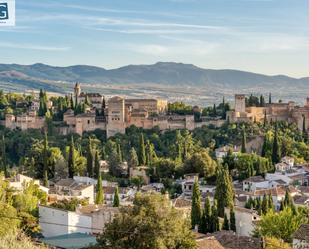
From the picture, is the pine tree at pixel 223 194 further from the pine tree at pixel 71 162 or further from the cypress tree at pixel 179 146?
the pine tree at pixel 71 162

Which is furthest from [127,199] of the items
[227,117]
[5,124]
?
[5,124]

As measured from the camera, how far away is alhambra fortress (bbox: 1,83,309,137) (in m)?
50.2

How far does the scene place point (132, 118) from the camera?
5119 cm

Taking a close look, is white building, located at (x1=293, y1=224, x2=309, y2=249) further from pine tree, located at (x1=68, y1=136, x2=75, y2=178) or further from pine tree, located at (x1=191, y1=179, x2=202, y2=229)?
pine tree, located at (x1=68, y1=136, x2=75, y2=178)

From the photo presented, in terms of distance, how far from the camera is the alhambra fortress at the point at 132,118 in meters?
50.2

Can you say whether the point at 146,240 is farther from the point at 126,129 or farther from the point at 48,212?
the point at 126,129

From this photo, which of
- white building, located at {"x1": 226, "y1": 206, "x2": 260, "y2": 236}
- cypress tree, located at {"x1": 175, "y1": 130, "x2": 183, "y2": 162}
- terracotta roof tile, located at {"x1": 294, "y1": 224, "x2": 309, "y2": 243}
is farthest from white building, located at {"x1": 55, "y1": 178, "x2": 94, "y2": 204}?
terracotta roof tile, located at {"x1": 294, "y1": 224, "x2": 309, "y2": 243}

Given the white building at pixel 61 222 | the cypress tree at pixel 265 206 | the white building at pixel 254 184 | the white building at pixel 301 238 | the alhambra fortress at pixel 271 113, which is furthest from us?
the alhambra fortress at pixel 271 113

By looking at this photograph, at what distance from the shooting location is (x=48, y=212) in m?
21.7

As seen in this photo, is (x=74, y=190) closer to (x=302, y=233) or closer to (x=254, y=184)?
(x=254, y=184)

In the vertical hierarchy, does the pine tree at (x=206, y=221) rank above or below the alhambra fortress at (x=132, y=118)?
below

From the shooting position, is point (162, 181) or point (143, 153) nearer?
point (162, 181)

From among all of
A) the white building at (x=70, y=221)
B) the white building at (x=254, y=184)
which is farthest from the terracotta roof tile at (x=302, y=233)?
the white building at (x=254, y=184)

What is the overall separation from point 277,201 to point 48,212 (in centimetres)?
1216
